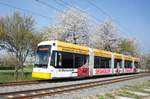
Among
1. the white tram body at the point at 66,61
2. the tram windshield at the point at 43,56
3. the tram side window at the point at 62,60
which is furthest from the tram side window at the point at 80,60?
the tram windshield at the point at 43,56

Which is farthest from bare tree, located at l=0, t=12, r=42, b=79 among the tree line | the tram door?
the tram door

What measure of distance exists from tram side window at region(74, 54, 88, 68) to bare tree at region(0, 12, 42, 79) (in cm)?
→ 1238

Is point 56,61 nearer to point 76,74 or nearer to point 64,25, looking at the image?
point 76,74

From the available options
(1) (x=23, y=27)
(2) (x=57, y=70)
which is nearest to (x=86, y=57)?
(2) (x=57, y=70)

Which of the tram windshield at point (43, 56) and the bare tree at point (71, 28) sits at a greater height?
the bare tree at point (71, 28)

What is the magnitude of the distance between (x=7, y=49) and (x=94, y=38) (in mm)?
33409

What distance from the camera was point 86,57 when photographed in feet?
87.5

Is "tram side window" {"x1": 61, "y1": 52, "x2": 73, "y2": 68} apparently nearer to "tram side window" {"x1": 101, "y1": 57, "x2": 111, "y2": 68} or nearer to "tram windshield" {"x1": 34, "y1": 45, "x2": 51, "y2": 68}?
"tram windshield" {"x1": 34, "y1": 45, "x2": 51, "y2": 68}

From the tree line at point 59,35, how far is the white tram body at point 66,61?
11.2 m

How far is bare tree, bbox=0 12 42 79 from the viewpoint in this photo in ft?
117

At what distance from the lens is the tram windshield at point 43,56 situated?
21125mm

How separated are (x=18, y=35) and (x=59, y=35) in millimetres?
21511

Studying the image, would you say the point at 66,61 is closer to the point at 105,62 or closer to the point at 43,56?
the point at 43,56

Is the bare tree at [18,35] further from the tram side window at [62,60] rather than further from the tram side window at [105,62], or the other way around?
the tram side window at [62,60]
